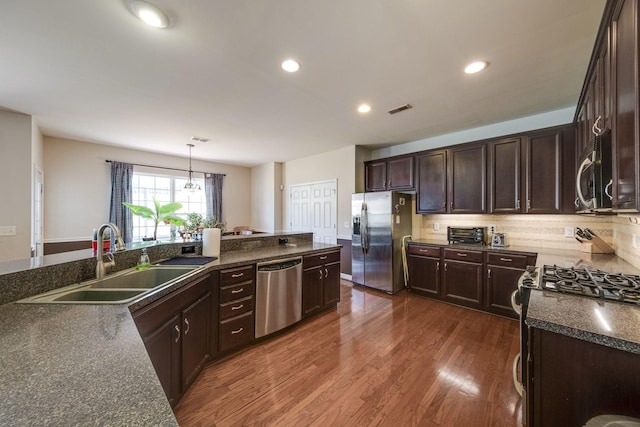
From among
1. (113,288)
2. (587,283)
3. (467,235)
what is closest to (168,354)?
(113,288)

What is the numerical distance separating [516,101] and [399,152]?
2.02 metres

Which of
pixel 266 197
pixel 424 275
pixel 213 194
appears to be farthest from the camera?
pixel 266 197

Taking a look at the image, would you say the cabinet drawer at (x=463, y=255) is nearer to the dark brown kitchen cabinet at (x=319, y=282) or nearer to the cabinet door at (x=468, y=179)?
the cabinet door at (x=468, y=179)

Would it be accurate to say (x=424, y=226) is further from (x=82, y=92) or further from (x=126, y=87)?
(x=82, y=92)

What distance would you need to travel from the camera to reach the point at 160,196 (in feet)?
18.6

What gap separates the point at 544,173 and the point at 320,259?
295 cm

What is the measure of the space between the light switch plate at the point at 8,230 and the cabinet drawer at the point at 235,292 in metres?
3.21

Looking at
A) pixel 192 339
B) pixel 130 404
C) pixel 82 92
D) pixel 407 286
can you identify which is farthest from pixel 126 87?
pixel 407 286

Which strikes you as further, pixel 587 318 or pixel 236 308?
pixel 236 308

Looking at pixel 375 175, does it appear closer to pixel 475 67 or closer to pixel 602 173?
pixel 475 67

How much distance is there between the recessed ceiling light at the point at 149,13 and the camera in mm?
1578

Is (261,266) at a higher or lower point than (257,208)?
lower

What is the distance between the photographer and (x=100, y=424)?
546 millimetres

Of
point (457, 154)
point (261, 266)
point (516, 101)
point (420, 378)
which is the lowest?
point (420, 378)
